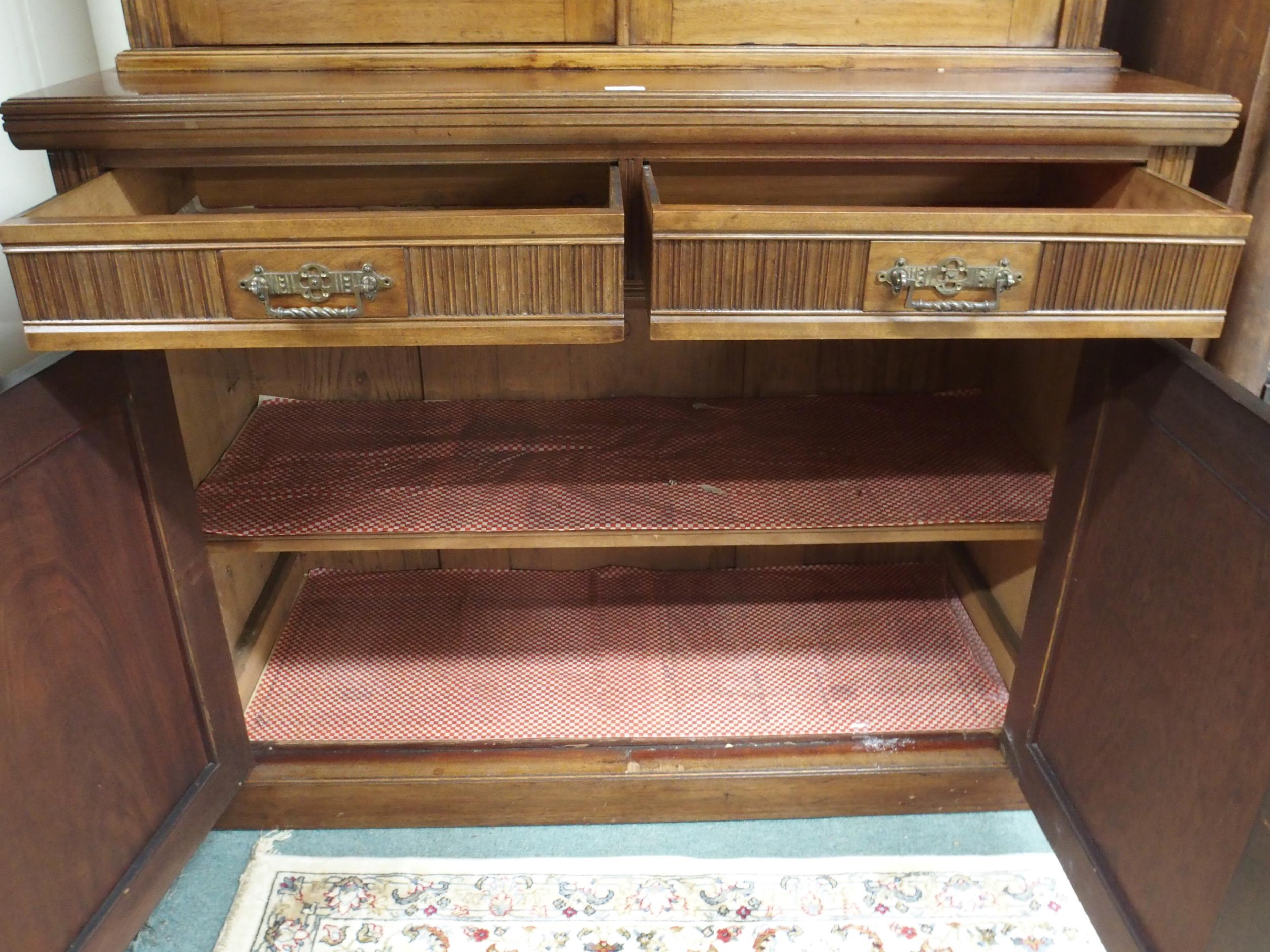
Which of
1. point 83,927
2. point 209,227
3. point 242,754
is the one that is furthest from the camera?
point 242,754

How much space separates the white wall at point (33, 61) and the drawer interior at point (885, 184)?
0.71m

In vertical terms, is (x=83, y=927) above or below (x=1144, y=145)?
below

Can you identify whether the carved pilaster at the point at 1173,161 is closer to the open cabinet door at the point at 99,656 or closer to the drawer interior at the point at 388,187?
the drawer interior at the point at 388,187

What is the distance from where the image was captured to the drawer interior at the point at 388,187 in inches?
40.3

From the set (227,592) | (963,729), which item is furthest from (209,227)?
(963,729)

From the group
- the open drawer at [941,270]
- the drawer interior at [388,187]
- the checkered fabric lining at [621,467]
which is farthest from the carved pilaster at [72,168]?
the open drawer at [941,270]

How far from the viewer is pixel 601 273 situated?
30.6 inches

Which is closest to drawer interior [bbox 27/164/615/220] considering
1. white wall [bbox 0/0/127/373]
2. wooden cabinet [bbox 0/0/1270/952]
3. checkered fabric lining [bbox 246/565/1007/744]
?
wooden cabinet [bbox 0/0/1270/952]

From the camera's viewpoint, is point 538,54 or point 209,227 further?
point 538,54

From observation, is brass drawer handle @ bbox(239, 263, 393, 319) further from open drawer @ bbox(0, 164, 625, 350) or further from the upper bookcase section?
the upper bookcase section

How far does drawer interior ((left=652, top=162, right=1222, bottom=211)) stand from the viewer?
1.00 m

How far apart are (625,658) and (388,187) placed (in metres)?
0.69

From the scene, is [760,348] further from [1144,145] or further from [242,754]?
[242,754]

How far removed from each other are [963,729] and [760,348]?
0.58 metres
